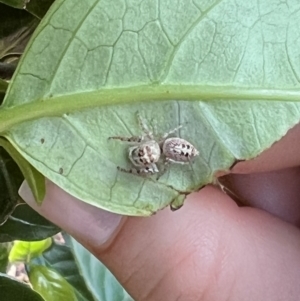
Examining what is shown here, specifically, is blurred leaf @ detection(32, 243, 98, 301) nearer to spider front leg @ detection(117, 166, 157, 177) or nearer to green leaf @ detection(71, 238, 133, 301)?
green leaf @ detection(71, 238, 133, 301)

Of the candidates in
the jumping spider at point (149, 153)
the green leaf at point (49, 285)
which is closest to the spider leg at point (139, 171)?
the jumping spider at point (149, 153)

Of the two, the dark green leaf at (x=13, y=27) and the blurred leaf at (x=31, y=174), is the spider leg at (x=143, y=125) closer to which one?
the blurred leaf at (x=31, y=174)

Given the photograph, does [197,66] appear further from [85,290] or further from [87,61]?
[85,290]

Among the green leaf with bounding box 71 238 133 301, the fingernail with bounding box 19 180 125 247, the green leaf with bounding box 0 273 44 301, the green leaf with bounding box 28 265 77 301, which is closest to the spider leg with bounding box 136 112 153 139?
the fingernail with bounding box 19 180 125 247

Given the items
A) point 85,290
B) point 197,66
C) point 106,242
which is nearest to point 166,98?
point 197,66

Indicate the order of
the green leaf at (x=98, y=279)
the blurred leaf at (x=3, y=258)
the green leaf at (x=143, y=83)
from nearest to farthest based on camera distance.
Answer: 1. the green leaf at (x=143, y=83)
2. the blurred leaf at (x=3, y=258)
3. the green leaf at (x=98, y=279)

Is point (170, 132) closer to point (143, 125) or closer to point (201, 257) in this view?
point (143, 125)

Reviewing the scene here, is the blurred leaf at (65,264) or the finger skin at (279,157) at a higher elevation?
the finger skin at (279,157)
